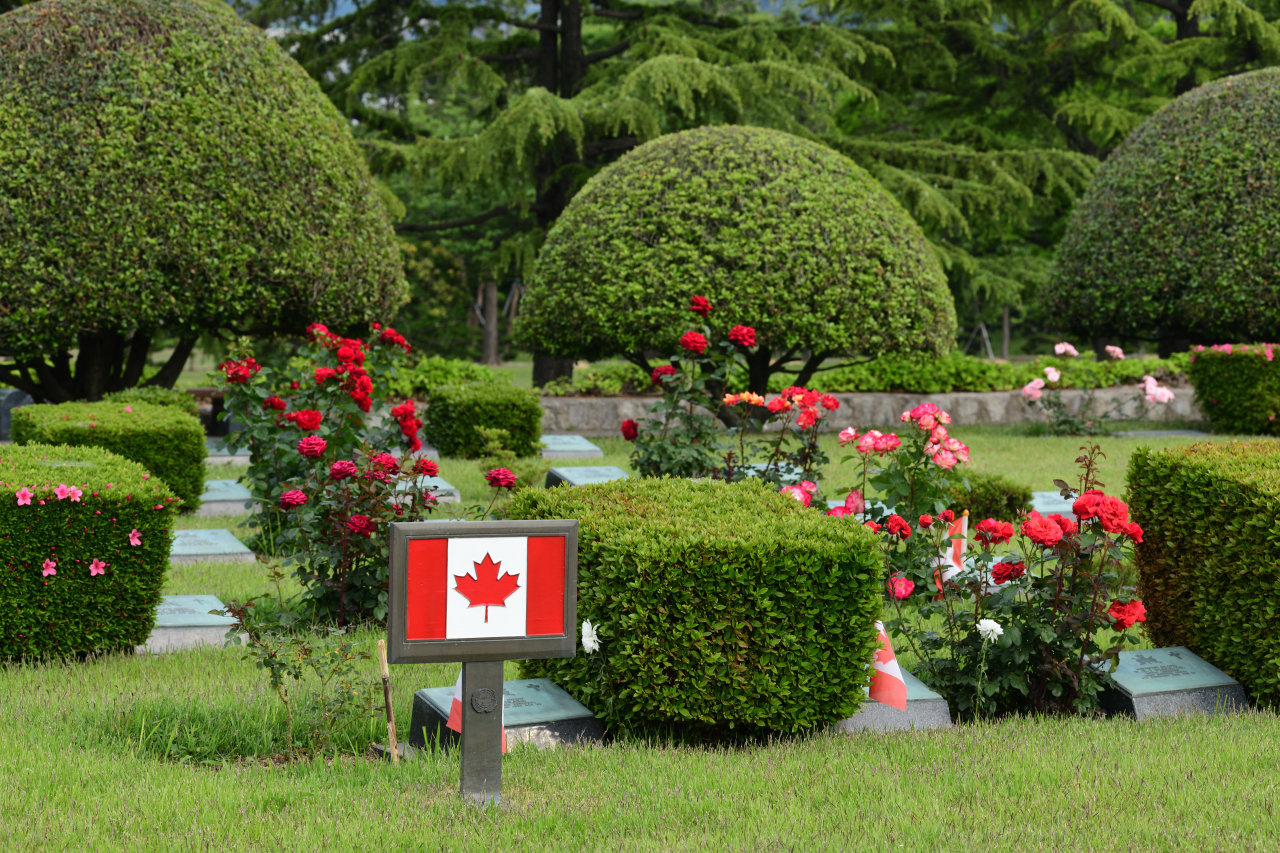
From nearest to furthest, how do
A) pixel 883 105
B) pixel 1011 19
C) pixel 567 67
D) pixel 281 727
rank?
pixel 281 727, pixel 567 67, pixel 1011 19, pixel 883 105

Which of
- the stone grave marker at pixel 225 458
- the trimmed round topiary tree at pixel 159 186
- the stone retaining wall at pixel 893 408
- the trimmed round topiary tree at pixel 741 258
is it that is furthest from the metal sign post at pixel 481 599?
the stone retaining wall at pixel 893 408

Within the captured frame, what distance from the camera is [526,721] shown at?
3.77m

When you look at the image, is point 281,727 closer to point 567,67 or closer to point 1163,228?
point 1163,228

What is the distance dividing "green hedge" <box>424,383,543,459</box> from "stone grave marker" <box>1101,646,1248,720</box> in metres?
7.61

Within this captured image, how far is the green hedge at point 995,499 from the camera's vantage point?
7887 millimetres

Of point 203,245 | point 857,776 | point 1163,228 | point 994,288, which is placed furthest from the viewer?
point 994,288

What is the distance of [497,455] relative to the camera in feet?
25.8

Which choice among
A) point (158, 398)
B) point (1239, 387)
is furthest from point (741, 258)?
point (1239, 387)

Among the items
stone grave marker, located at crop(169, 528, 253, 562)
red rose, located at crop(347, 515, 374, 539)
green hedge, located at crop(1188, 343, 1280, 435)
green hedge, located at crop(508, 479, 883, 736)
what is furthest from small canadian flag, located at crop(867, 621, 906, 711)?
green hedge, located at crop(1188, 343, 1280, 435)

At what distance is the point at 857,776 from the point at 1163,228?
13651 millimetres

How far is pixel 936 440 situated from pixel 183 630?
366 cm

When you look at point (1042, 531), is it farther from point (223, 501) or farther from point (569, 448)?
point (569, 448)

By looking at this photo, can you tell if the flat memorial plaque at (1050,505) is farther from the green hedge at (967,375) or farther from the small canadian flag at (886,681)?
the green hedge at (967,375)

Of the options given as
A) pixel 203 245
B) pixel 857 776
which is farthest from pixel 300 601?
pixel 203 245
